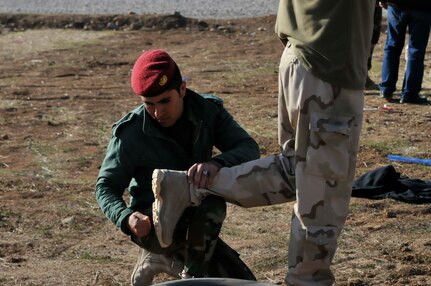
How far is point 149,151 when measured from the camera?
4918 mm

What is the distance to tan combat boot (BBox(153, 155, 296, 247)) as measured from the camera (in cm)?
468

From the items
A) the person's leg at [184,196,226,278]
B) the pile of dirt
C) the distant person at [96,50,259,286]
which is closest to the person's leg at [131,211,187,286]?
the distant person at [96,50,259,286]

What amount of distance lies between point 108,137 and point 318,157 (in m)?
4.59

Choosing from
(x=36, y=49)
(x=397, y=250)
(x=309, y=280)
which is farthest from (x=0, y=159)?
(x=36, y=49)

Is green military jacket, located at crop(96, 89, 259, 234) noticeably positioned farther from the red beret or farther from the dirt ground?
the dirt ground

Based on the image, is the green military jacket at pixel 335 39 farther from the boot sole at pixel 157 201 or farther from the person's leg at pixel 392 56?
the person's leg at pixel 392 56

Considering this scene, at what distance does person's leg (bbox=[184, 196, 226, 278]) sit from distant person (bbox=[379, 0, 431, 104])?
560cm

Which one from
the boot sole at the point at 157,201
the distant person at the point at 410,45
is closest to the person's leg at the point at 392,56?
the distant person at the point at 410,45

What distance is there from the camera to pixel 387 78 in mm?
10234

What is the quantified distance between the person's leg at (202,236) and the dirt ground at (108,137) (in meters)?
0.86

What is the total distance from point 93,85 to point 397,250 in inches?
232

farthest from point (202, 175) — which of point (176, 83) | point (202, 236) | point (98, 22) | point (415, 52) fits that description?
point (98, 22)

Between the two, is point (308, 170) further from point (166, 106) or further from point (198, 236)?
point (166, 106)

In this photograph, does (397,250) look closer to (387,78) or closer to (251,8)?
(387,78)
